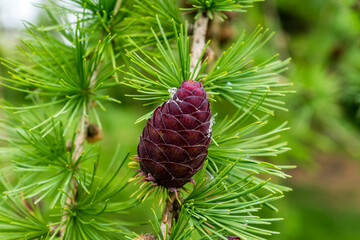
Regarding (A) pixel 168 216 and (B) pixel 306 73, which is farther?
(B) pixel 306 73

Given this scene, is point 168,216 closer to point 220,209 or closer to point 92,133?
point 220,209

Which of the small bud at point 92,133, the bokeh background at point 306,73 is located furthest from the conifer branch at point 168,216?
the bokeh background at point 306,73

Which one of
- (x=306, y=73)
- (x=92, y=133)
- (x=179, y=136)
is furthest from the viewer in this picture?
(x=306, y=73)

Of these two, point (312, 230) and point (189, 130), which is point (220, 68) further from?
point (312, 230)

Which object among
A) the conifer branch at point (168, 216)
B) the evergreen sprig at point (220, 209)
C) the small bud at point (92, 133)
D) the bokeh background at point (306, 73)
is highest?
the bokeh background at point (306, 73)

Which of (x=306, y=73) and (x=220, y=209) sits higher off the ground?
(x=306, y=73)

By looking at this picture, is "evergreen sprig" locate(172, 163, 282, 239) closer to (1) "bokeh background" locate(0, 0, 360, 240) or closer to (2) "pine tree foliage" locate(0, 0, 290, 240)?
(2) "pine tree foliage" locate(0, 0, 290, 240)

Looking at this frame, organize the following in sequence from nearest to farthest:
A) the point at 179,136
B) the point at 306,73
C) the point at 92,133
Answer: the point at 179,136 < the point at 92,133 < the point at 306,73

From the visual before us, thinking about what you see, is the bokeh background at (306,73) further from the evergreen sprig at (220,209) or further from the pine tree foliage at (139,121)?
the evergreen sprig at (220,209)

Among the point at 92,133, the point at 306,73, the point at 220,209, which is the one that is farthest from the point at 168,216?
the point at 306,73
